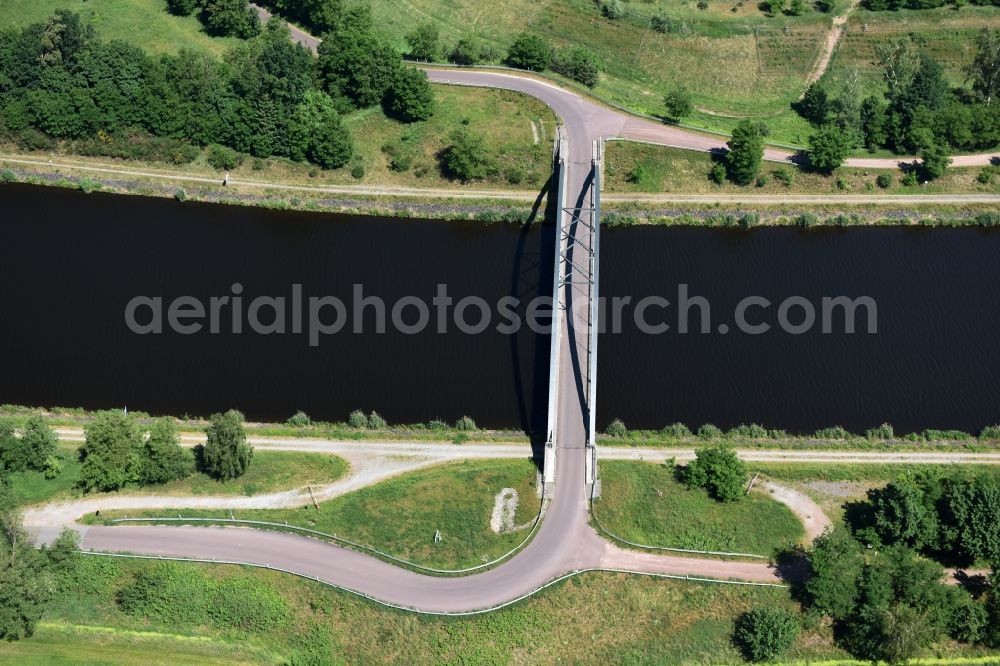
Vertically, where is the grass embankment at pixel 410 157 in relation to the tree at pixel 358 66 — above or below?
below

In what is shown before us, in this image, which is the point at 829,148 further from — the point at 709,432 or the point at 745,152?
the point at 709,432

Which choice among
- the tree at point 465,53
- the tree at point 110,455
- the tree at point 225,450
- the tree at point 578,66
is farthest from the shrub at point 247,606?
the tree at point 578,66

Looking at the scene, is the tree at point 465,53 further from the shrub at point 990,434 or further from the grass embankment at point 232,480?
the shrub at point 990,434

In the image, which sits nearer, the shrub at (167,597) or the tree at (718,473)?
the shrub at (167,597)

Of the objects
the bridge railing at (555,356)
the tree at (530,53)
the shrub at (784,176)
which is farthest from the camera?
the tree at (530,53)

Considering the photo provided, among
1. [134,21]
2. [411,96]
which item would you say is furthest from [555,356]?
[134,21]

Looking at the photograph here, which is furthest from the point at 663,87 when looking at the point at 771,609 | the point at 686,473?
the point at 771,609
